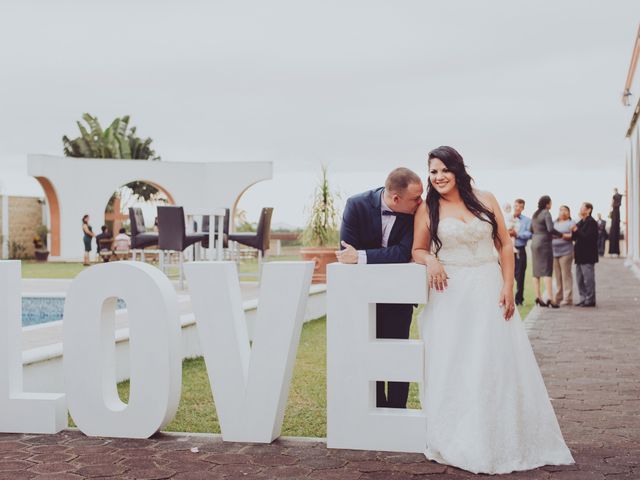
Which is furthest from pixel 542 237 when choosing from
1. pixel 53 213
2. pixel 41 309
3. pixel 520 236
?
pixel 53 213

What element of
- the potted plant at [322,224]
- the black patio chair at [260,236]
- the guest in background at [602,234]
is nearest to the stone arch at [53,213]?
the black patio chair at [260,236]

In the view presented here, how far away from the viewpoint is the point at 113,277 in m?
4.50

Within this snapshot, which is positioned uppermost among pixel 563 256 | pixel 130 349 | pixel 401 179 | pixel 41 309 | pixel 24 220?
pixel 24 220

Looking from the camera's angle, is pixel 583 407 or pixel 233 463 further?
pixel 583 407

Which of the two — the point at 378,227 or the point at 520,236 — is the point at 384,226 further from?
the point at 520,236

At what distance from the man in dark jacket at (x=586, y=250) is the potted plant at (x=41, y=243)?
1859 centimetres

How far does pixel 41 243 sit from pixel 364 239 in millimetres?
24542

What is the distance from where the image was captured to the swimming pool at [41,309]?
34.9ft

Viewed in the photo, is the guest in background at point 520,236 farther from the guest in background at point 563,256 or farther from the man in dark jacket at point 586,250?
the man in dark jacket at point 586,250

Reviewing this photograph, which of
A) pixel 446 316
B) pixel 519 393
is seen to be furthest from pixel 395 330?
pixel 519 393

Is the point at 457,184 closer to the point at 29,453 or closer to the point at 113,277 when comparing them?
the point at 113,277

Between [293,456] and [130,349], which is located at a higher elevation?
[130,349]

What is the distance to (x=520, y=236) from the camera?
11.8 m

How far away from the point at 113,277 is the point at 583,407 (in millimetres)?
2986
